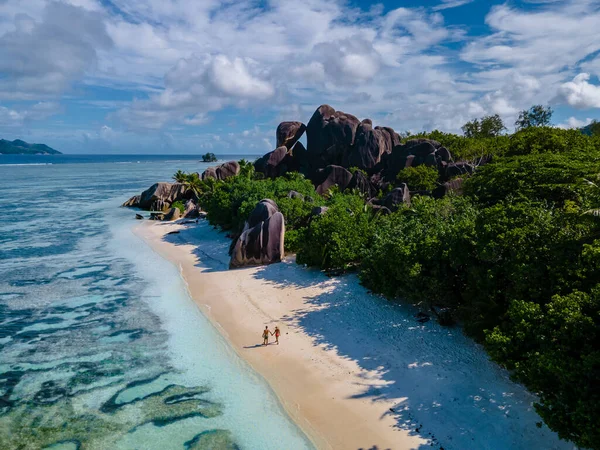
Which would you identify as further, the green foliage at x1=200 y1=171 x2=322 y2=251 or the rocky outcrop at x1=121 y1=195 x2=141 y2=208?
the rocky outcrop at x1=121 y1=195 x2=141 y2=208

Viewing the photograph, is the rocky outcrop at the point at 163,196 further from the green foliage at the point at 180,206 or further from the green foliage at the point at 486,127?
the green foliage at the point at 486,127

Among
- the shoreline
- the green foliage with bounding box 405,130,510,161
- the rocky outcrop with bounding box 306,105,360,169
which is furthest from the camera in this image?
the rocky outcrop with bounding box 306,105,360,169

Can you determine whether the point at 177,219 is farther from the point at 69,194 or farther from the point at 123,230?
the point at 69,194

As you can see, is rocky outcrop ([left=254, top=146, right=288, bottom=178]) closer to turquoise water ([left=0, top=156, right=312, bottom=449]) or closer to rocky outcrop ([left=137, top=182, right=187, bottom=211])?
rocky outcrop ([left=137, top=182, right=187, bottom=211])

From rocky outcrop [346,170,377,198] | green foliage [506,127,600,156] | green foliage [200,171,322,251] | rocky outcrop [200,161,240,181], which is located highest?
green foliage [506,127,600,156]

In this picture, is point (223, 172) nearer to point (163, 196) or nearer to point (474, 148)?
point (163, 196)

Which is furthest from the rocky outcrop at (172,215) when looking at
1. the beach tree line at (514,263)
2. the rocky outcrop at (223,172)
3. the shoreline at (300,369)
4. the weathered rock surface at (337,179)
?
the shoreline at (300,369)

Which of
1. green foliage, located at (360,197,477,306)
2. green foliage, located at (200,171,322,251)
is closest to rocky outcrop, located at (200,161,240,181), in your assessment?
green foliage, located at (200,171,322,251)
